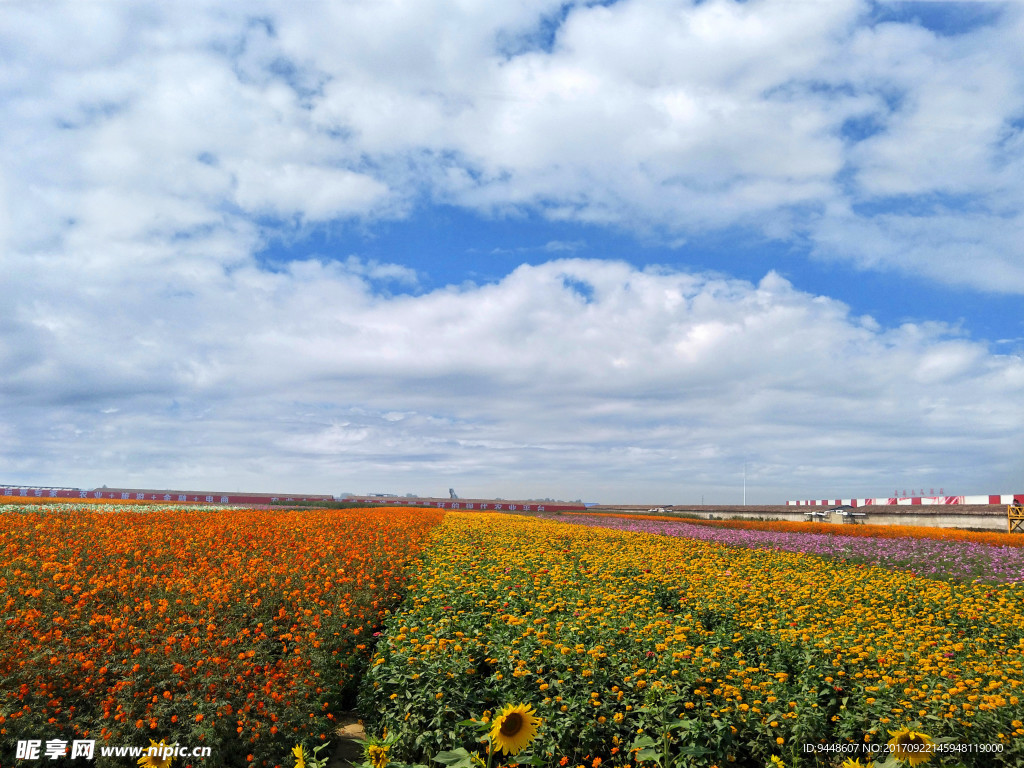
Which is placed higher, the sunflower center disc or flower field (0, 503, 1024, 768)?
the sunflower center disc

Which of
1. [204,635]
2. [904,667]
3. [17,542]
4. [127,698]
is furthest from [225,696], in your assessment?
[17,542]

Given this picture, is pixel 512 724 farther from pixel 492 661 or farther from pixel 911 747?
pixel 911 747

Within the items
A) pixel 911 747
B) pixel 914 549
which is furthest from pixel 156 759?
pixel 914 549

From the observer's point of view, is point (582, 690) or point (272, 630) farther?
point (272, 630)

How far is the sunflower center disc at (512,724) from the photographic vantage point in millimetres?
3139

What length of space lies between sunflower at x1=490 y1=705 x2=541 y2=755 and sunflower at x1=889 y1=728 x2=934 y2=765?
96.5 inches

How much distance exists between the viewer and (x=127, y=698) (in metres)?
5.01

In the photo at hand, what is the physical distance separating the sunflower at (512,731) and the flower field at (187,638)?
257 centimetres

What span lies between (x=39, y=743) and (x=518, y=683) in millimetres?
3726

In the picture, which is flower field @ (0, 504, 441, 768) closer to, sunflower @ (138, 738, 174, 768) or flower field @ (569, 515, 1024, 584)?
sunflower @ (138, 738, 174, 768)

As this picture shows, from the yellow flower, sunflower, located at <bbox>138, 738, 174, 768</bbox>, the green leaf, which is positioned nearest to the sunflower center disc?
the green leaf

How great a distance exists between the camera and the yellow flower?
11.0ft

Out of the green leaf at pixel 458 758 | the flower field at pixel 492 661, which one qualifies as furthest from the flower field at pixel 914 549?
the green leaf at pixel 458 758

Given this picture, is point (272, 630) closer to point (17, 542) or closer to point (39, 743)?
point (39, 743)
